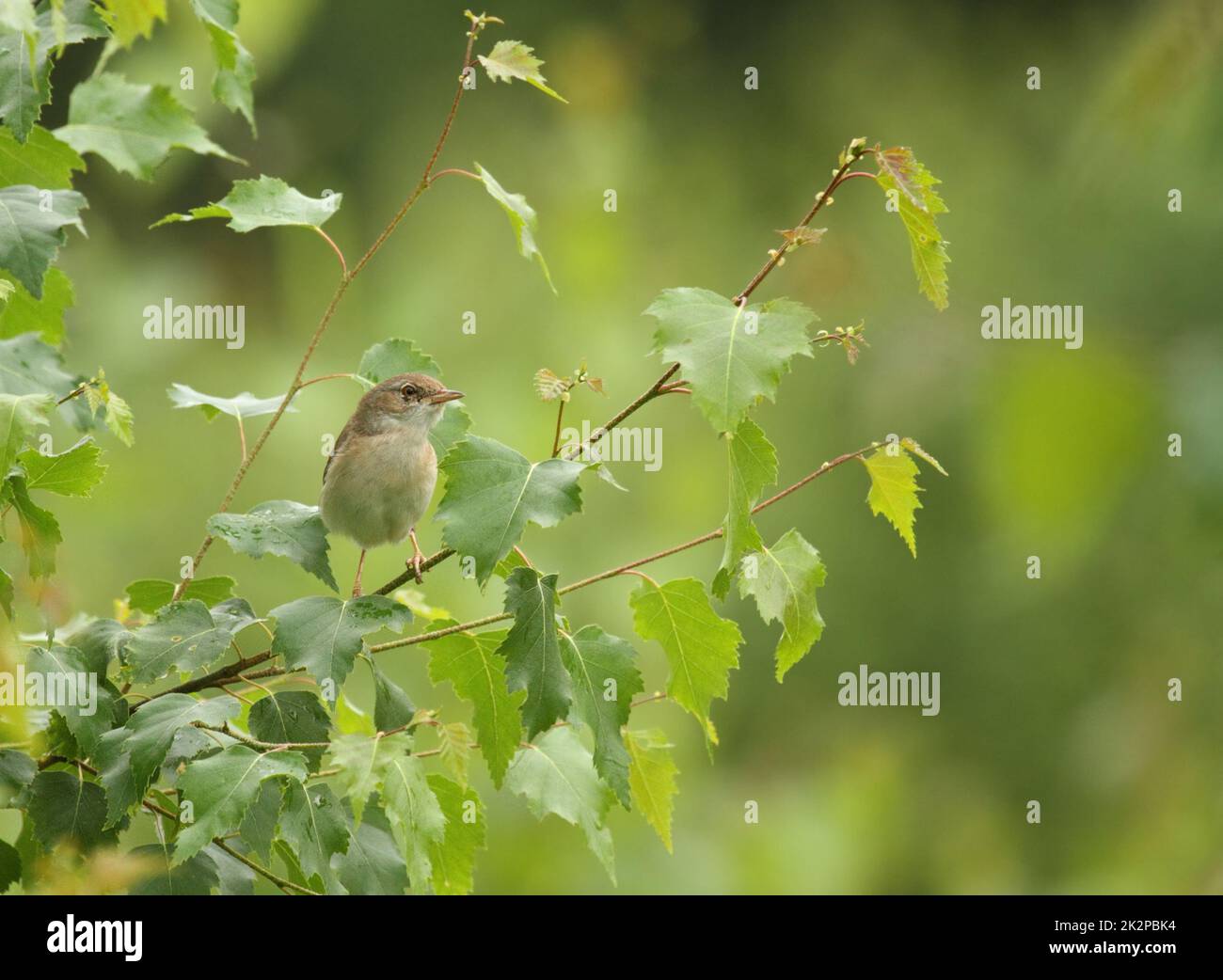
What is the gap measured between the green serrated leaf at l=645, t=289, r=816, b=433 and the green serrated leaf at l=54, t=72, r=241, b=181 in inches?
39.3

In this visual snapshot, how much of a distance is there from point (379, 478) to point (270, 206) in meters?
0.90

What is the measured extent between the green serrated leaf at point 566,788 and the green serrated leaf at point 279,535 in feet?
1.44

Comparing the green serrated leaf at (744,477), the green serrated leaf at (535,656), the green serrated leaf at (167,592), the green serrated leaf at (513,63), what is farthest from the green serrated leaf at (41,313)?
the green serrated leaf at (744,477)

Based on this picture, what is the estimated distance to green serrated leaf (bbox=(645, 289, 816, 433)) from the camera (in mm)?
2031

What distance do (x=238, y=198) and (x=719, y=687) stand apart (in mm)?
1185

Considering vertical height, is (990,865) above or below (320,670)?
below

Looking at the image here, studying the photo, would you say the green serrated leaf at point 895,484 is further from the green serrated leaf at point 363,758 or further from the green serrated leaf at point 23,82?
the green serrated leaf at point 23,82

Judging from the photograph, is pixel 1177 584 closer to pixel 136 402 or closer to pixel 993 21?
pixel 993 21

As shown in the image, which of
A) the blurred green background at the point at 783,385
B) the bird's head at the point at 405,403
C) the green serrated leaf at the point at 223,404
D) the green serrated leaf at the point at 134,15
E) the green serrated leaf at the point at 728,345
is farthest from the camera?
the blurred green background at the point at 783,385

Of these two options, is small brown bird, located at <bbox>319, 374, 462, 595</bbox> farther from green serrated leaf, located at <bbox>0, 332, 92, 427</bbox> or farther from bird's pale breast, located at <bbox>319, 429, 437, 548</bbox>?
green serrated leaf, located at <bbox>0, 332, 92, 427</bbox>

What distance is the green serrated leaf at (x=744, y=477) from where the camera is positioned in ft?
6.83

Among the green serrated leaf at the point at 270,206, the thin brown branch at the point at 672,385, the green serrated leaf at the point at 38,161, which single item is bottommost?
the thin brown branch at the point at 672,385

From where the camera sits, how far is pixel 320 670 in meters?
2.17
